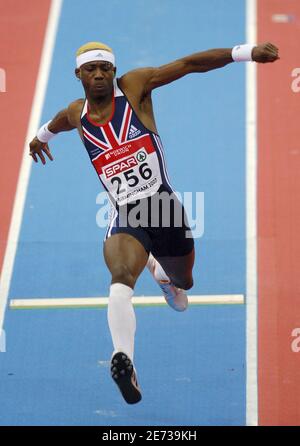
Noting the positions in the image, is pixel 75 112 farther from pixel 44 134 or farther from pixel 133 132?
pixel 44 134

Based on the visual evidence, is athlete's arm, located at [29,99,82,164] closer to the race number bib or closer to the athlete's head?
the athlete's head

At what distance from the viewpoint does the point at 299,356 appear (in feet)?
37.3

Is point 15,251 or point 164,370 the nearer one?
point 164,370

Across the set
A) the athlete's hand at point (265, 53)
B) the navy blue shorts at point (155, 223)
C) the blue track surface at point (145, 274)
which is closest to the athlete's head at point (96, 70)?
the navy blue shorts at point (155, 223)

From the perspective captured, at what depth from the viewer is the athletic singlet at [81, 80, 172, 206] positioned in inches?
392

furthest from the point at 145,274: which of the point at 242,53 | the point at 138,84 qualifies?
the point at 242,53

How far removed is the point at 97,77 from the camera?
9.84 metres

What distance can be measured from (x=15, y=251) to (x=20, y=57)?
391 centimetres

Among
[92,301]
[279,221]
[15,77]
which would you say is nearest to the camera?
[92,301]

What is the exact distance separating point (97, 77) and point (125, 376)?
8.72ft

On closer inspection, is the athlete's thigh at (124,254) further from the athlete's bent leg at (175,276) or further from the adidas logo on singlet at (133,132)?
the adidas logo on singlet at (133,132)

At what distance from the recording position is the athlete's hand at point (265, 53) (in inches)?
369

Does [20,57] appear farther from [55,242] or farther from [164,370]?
[164,370]

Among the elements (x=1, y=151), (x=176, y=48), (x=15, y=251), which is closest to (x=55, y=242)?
(x=15, y=251)
